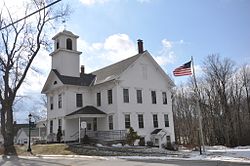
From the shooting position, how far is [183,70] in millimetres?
24953

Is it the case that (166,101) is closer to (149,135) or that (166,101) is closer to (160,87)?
(160,87)

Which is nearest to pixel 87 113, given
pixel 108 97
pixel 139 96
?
pixel 108 97

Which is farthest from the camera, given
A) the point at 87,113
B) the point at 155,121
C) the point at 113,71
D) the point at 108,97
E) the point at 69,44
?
the point at 69,44

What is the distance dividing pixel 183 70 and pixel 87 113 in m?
10.9

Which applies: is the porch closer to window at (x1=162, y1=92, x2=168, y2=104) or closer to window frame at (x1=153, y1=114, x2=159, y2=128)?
window frame at (x1=153, y1=114, x2=159, y2=128)

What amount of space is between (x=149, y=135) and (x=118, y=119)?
4.76m

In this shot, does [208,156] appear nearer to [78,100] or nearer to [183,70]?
[183,70]

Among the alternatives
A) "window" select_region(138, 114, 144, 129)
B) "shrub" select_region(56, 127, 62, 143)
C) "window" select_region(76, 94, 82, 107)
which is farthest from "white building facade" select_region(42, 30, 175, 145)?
"shrub" select_region(56, 127, 62, 143)

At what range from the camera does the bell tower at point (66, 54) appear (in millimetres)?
34156

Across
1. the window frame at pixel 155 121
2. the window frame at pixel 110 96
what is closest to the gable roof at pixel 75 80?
the window frame at pixel 110 96

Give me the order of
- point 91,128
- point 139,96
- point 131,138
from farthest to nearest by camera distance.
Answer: point 91,128 < point 139,96 < point 131,138

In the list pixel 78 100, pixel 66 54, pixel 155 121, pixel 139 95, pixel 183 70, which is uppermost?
pixel 66 54

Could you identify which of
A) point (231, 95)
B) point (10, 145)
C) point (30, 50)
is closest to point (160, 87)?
point (30, 50)

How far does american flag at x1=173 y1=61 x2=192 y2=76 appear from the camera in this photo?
24.8 m
